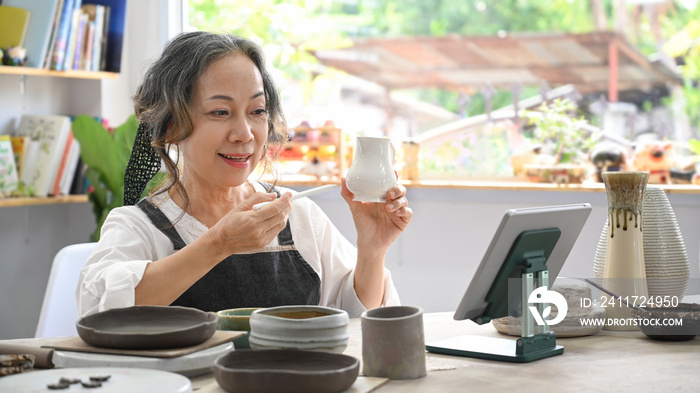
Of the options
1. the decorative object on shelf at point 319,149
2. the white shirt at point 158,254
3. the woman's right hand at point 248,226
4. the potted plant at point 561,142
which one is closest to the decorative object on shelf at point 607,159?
the potted plant at point 561,142

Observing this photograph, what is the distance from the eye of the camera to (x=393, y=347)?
120cm

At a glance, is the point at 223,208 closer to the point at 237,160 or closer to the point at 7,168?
the point at 237,160

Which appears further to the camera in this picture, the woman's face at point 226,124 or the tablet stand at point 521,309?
the woman's face at point 226,124

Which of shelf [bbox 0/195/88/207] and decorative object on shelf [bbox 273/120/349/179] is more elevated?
decorative object on shelf [bbox 273/120/349/179]

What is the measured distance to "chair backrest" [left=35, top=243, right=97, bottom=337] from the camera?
2.03 metres

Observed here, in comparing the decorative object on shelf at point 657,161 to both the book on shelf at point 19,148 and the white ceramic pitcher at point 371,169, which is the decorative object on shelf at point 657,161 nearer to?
the white ceramic pitcher at point 371,169

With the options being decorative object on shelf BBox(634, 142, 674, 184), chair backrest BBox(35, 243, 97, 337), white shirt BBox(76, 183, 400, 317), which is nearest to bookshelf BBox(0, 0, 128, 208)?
chair backrest BBox(35, 243, 97, 337)

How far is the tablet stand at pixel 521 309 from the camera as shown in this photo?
1.35m

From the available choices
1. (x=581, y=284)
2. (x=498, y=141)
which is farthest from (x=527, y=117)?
(x=581, y=284)

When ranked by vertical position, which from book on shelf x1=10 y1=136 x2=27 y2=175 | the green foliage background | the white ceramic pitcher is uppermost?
the green foliage background

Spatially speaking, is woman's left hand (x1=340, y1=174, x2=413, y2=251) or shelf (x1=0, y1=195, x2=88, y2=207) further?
shelf (x1=0, y1=195, x2=88, y2=207)

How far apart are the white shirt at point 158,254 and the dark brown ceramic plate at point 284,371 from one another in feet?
1.78

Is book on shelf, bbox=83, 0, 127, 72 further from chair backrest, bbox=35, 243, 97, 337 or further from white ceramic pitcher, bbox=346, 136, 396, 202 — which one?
white ceramic pitcher, bbox=346, 136, 396, 202

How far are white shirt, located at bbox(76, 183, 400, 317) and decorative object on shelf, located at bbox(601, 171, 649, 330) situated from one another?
64 centimetres
